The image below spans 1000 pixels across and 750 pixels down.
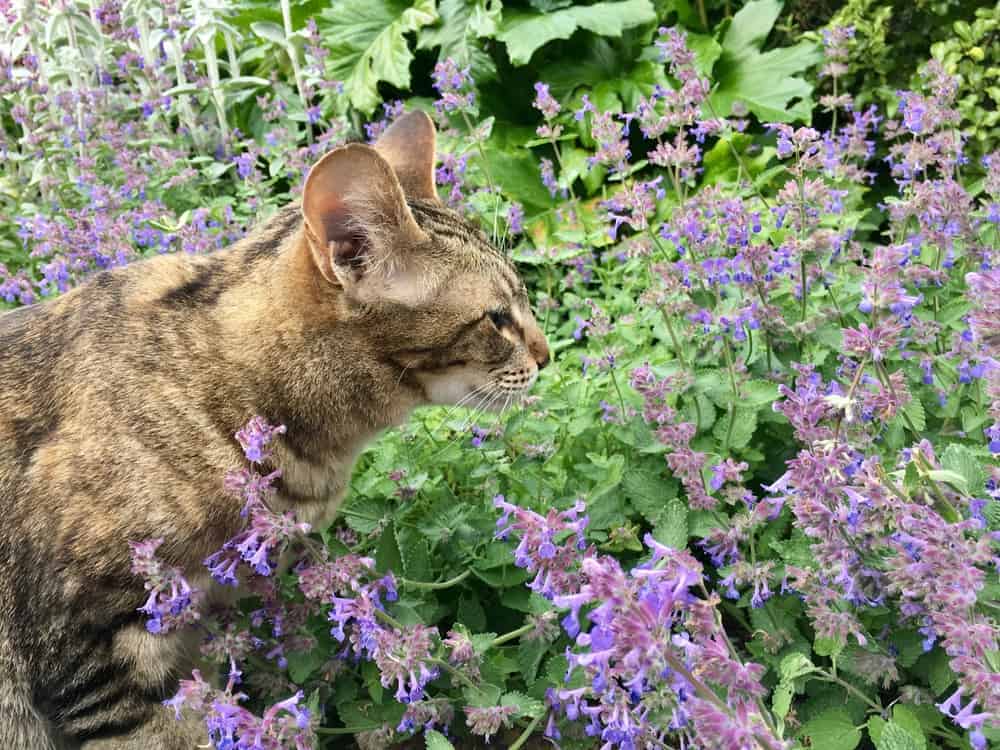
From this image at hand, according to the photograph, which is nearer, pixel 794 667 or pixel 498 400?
pixel 794 667

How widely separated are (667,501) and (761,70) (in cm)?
368

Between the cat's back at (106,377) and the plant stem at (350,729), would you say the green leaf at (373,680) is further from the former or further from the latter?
the cat's back at (106,377)

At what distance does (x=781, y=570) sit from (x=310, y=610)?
3.23 feet

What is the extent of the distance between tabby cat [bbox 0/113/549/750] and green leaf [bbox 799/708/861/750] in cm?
105

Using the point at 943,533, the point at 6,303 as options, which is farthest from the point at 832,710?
the point at 6,303

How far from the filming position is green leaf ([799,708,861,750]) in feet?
5.80

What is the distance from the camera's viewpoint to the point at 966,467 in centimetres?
180

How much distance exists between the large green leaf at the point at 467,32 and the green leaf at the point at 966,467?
13.1ft

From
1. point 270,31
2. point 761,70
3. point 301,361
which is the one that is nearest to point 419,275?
point 301,361

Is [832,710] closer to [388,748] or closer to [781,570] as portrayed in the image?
[781,570]

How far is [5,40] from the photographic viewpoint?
5.26 metres

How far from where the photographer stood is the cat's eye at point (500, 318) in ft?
7.97

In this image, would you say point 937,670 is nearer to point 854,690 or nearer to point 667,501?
point 854,690

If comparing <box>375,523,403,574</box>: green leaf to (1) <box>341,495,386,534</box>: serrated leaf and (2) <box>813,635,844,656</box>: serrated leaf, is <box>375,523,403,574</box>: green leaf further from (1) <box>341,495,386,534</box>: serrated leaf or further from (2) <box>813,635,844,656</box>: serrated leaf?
(2) <box>813,635,844,656</box>: serrated leaf
